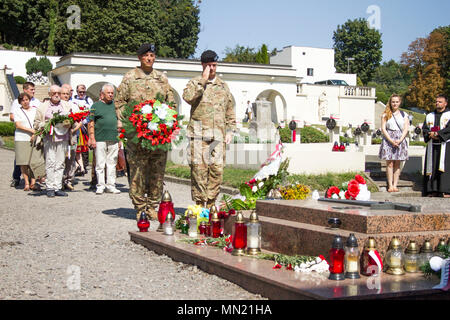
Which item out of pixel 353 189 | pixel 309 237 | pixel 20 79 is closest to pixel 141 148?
pixel 353 189

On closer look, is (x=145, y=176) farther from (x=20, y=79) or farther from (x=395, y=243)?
(x=20, y=79)

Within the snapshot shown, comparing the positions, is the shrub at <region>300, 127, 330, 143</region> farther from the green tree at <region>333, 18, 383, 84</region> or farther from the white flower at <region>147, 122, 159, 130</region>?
the green tree at <region>333, 18, 383, 84</region>

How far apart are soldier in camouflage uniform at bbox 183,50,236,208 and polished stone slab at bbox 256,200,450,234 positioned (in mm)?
2069

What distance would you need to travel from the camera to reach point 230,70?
45.9 m

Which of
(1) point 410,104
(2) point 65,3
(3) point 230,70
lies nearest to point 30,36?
(2) point 65,3

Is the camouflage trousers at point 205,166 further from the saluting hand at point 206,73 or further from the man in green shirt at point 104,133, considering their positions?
the man in green shirt at point 104,133

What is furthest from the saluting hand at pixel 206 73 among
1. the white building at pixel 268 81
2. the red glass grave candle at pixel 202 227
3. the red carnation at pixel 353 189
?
the white building at pixel 268 81

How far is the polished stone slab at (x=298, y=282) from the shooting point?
161 inches

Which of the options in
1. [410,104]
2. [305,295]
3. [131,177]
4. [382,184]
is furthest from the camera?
[410,104]

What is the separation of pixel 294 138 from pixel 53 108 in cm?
1227

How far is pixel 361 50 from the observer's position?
258 ft

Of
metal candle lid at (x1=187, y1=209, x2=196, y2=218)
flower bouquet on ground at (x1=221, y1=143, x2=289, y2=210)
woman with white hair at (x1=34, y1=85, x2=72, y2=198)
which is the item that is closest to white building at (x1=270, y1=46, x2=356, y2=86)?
woman with white hair at (x1=34, y1=85, x2=72, y2=198)

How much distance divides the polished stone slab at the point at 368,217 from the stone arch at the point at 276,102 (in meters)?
43.2
